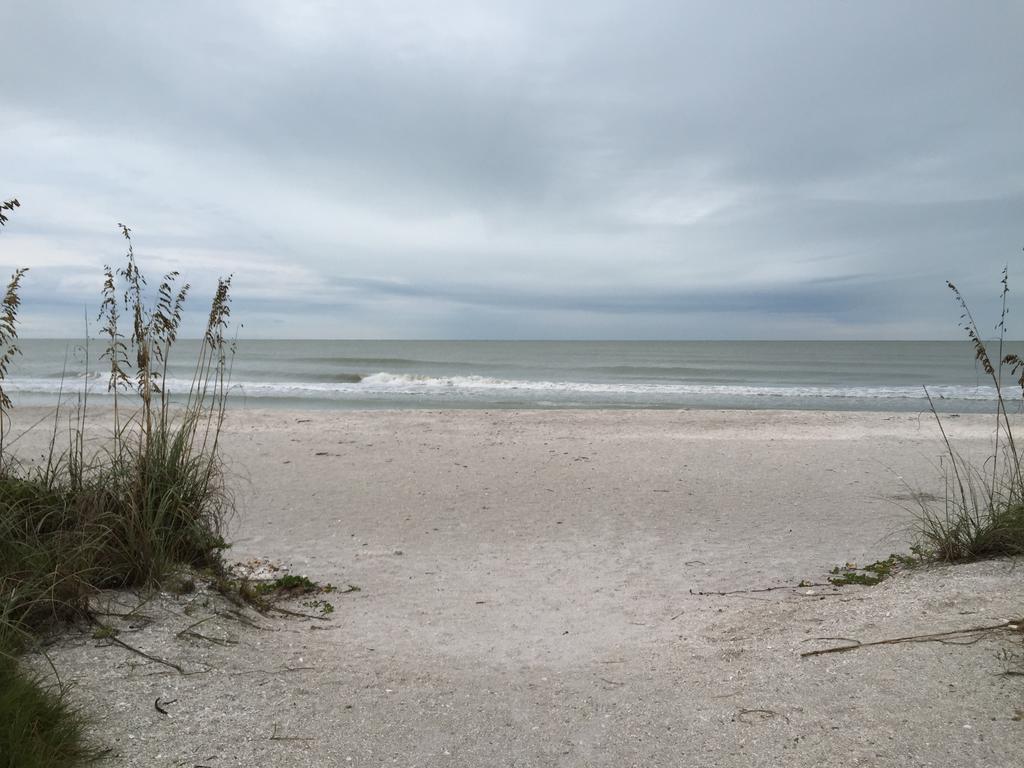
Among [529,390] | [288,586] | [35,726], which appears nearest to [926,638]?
[35,726]

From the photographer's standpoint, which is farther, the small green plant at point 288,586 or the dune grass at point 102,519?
the small green plant at point 288,586

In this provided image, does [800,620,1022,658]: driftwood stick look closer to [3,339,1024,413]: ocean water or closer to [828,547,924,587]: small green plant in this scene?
[828,547,924,587]: small green plant

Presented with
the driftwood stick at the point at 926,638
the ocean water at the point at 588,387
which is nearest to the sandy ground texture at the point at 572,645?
the driftwood stick at the point at 926,638

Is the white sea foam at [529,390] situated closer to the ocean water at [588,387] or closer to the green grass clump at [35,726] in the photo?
the ocean water at [588,387]

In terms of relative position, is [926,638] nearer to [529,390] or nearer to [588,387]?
[529,390]

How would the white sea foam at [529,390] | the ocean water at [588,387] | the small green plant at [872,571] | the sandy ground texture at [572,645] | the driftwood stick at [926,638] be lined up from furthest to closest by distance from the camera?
the white sea foam at [529,390] → the ocean water at [588,387] → the small green plant at [872,571] → the driftwood stick at [926,638] → the sandy ground texture at [572,645]

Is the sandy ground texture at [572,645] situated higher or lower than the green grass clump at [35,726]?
lower

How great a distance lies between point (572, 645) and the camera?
3.90 m

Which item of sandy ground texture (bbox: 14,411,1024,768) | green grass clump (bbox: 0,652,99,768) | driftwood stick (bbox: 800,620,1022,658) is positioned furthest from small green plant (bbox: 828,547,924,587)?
green grass clump (bbox: 0,652,99,768)

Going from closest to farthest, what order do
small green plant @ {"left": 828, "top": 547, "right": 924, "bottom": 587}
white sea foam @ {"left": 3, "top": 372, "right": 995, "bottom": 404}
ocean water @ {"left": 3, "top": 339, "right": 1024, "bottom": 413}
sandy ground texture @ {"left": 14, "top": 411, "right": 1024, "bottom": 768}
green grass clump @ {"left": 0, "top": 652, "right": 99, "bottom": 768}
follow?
green grass clump @ {"left": 0, "top": 652, "right": 99, "bottom": 768}, sandy ground texture @ {"left": 14, "top": 411, "right": 1024, "bottom": 768}, small green plant @ {"left": 828, "top": 547, "right": 924, "bottom": 587}, ocean water @ {"left": 3, "top": 339, "right": 1024, "bottom": 413}, white sea foam @ {"left": 3, "top": 372, "right": 995, "bottom": 404}

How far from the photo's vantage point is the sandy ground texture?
2.60 meters

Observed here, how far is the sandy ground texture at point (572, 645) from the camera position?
260cm

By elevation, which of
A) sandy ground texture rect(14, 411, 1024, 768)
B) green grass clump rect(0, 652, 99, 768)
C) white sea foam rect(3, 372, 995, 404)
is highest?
white sea foam rect(3, 372, 995, 404)

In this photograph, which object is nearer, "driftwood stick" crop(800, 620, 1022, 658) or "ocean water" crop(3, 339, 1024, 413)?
"driftwood stick" crop(800, 620, 1022, 658)
